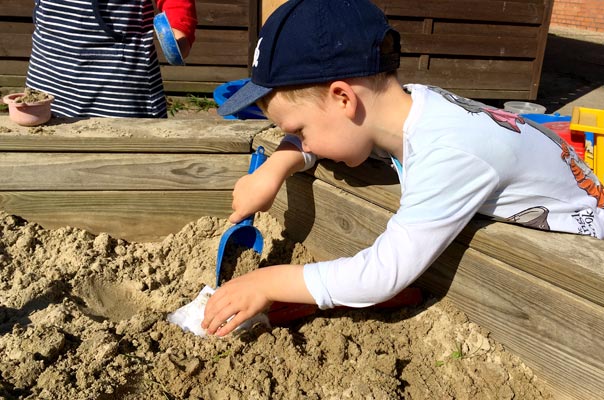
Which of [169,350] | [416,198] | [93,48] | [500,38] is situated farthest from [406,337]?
[500,38]

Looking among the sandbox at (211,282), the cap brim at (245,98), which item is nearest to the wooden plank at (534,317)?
the sandbox at (211,282)

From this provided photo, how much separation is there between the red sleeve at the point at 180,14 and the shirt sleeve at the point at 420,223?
120cm

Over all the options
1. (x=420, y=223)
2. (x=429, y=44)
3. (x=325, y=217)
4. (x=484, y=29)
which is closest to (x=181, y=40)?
(x=325, y=217)

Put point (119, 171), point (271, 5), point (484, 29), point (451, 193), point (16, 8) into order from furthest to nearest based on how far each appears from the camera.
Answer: point (484, 29) < point (16, 8) < point (271, 5) < point (119, 171) < point (451, 193)

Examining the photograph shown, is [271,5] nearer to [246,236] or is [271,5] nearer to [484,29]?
[246,236]

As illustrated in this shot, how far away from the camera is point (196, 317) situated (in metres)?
1.68

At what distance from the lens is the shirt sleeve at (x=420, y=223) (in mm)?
1402

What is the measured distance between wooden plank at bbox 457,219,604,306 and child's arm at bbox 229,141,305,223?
1.79 feet

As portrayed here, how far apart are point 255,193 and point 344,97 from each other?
519 mm

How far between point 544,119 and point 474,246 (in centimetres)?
156

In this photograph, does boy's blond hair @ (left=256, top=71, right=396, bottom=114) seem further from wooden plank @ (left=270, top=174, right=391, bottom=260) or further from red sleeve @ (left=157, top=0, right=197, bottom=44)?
red sleeve @ (left=157, top=0, right=197, bottom=44)

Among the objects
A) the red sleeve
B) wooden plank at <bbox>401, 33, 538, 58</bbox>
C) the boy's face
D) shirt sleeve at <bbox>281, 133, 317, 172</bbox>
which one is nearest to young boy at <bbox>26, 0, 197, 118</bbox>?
the red sleeve

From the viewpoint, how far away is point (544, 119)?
2.91 metres

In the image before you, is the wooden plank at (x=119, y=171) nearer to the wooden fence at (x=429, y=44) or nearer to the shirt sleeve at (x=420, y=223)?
the shirt sleeve at (x=420, y=223)
